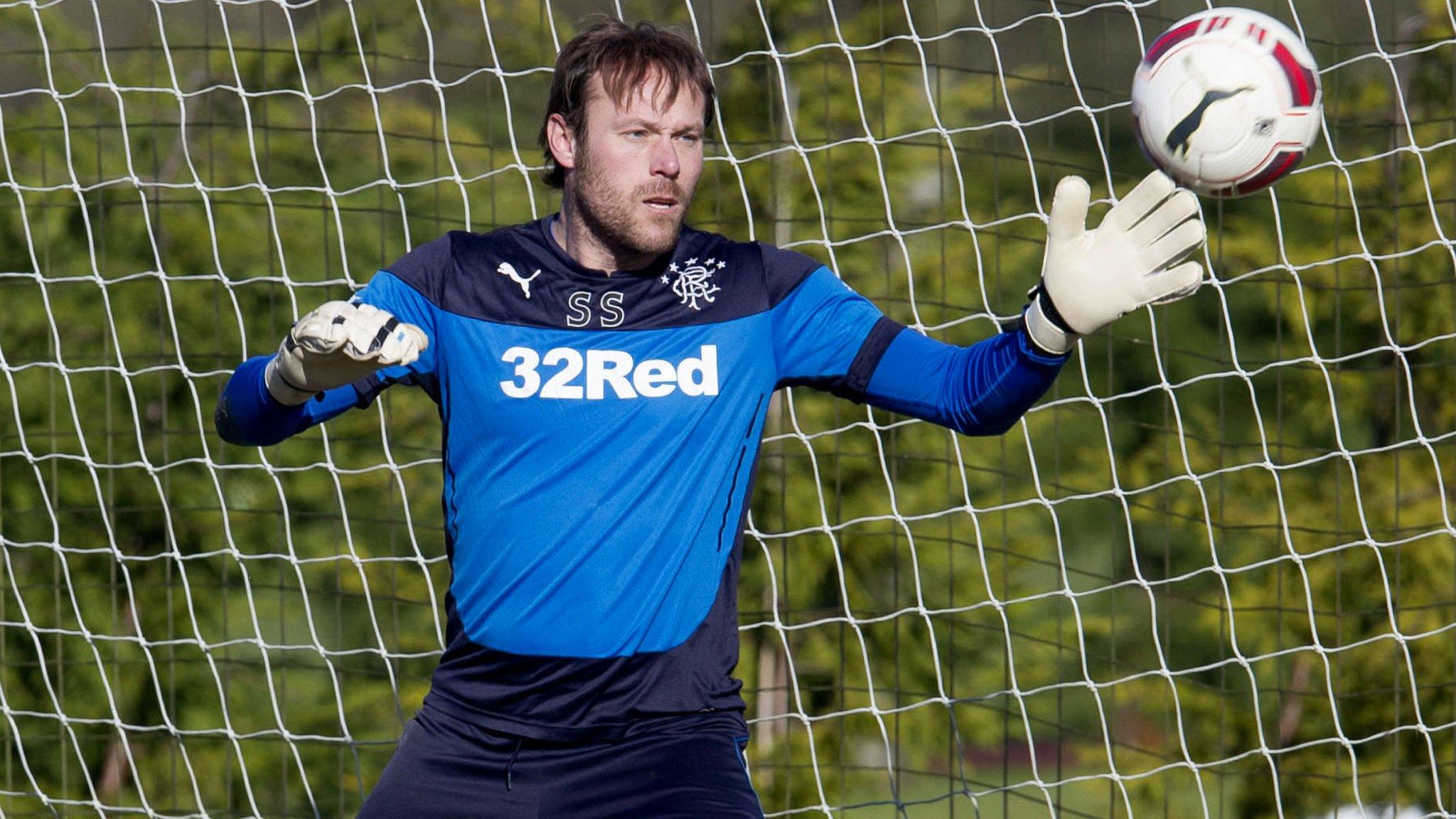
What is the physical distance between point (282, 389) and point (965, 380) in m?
1.19

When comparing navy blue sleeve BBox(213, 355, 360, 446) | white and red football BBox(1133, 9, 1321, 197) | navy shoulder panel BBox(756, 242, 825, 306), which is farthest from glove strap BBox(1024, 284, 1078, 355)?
navy blue sleeve BBox(213, 355, 360, 446)

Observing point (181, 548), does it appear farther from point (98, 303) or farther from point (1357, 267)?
point (1357, 267)

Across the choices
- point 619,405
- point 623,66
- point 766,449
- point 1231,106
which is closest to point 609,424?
point 619,405

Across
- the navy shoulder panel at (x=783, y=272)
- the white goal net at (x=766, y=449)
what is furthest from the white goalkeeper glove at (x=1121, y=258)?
the white goal net at (x=766, y=449)

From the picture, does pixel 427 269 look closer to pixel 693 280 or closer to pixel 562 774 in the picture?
pixel 693 280

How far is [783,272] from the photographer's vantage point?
10.2 feet

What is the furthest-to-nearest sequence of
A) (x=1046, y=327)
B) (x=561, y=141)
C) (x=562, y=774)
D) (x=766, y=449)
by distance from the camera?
1. (x=766, y=449)
2. (x=561, y=141)
3. (x=562, y=774)
4. (x=1046, y=327)

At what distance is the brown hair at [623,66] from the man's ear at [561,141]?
1cm

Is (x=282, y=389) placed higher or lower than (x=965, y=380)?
higher

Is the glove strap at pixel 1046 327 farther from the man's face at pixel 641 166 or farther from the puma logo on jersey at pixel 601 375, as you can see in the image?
the man's face at pixel 641 166

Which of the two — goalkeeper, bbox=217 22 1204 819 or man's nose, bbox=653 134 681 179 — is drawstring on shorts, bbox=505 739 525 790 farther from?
man's nose, bbox=653 134 681 179

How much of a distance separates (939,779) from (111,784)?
177 inches

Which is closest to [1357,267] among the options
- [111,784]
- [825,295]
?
[825,295]

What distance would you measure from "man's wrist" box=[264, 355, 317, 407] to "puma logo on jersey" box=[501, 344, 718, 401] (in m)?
0.35
